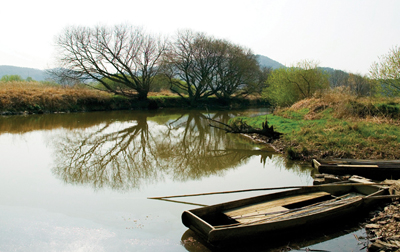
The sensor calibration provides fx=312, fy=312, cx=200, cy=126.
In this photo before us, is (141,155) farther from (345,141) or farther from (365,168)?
(365,168)

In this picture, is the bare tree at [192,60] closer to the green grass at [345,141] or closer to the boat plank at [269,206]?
the green grass at [345,141]

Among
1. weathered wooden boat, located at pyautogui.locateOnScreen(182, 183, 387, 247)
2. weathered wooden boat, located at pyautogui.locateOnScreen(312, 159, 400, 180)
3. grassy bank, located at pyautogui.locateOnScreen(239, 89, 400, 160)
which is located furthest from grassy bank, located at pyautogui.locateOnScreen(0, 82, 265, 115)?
weathered wooden boat, located at pyautogui.locateOnScreen(182, 183, 387, 247)

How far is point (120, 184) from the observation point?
26.3 feet

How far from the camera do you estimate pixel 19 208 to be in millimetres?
6449

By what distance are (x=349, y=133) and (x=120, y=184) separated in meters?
8.12

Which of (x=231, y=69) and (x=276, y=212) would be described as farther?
(x=231, y=69)

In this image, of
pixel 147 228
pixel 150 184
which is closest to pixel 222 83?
pixel 150 184

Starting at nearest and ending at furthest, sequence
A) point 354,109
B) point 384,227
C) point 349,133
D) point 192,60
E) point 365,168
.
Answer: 1. point 384,227
2. point 365,168
3. point 349,133
4. point 354,109
5. point 192,60

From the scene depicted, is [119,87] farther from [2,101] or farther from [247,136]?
[247,136]

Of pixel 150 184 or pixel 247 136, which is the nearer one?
pixel 150 184

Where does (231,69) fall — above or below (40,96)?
above

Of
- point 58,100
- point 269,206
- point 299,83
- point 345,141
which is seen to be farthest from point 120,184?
point 58,100

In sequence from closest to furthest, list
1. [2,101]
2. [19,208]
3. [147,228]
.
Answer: [147,228]
[19,208]
[2,101]

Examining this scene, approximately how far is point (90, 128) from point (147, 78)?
17915 mm
